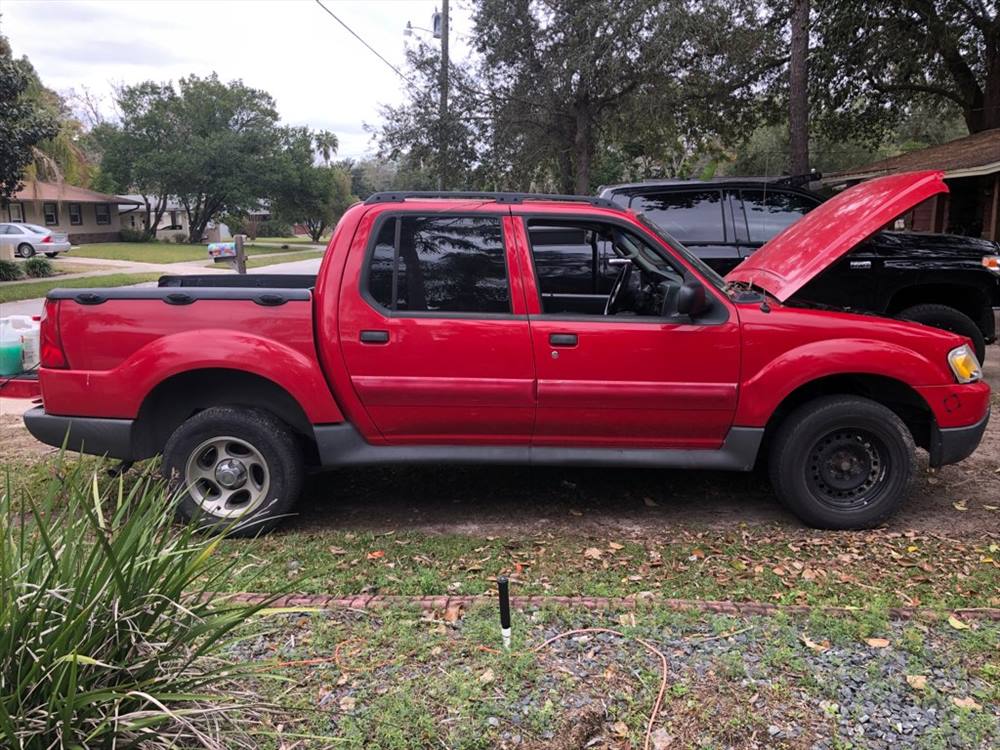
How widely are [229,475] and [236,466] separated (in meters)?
0.06

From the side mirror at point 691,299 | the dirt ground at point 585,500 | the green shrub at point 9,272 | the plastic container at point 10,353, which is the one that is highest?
the side mirror at point 691,299

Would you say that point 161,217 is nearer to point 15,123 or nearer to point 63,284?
point 63,284

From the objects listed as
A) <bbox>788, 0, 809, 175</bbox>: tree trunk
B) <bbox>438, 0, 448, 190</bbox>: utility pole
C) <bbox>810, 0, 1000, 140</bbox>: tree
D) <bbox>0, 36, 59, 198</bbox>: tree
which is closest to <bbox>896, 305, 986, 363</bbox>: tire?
<bbox>788, 0, 809, 175</bbox>: tree trunk

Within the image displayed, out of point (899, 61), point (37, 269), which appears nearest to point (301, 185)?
point (37, 269)

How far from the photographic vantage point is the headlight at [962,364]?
4.43 m

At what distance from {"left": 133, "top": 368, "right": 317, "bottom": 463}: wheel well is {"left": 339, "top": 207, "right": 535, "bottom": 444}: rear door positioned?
475 millimetres

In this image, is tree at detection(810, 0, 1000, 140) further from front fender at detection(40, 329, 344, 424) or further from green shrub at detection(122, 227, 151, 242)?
green shrub at detection(122, 227, 151, 242)

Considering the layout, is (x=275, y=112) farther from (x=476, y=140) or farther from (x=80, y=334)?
(x=80, y=334)

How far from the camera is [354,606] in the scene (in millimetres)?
3564

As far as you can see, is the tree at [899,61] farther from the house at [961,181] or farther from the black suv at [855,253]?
the black suv at [855,253]

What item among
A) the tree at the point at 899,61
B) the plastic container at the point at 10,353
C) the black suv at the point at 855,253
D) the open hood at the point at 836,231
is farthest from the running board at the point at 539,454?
the tree at the point at 899,61

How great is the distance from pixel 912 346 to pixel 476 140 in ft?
52.4

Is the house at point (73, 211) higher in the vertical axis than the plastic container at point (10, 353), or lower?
higher

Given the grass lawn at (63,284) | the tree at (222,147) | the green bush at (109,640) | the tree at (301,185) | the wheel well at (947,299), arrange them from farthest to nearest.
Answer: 1. the tree at (301,185)
2. the tree at (222,147)
3. the grass lawn at (63,284)
4. the wheel well at (947,299)
5. the green bush at (109,640)
